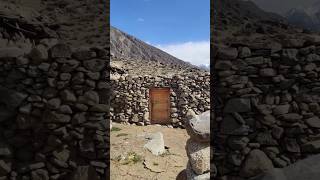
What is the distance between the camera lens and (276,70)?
364 cm

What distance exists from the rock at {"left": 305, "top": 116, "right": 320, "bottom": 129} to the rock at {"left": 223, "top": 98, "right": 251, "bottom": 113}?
0.69 metres

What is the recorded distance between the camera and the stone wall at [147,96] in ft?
43.1

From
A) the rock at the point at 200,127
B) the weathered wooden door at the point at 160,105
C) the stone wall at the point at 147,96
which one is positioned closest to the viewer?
the rock at the point at 200,127

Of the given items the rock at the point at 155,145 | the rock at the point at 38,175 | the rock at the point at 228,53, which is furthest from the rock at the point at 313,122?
the rock at the point at 155,145

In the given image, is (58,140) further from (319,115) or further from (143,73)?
(143,73)

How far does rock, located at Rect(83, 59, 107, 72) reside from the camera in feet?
12.6

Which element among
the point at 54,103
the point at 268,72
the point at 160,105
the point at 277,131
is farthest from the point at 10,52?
the point at 160,105

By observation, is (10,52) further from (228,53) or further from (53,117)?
(228,53)

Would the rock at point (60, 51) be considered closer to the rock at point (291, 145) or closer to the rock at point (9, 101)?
the rock at point (9, 101)

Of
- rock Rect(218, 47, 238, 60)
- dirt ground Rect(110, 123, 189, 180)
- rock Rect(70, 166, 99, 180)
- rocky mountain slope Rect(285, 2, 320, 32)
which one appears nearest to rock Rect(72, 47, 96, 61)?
rock Rect(70, 166, 99, 180)

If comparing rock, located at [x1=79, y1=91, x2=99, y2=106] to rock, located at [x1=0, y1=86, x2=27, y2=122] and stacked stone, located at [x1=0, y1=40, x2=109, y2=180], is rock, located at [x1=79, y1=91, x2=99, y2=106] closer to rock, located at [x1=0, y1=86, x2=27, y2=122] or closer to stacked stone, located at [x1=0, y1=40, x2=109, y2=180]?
stacked stone, located at [x1=0, y1=40, x2=109, y2=180]

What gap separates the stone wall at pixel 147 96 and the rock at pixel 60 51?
9.42 meters

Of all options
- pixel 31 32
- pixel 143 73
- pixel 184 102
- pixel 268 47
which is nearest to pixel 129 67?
pixel 143 73

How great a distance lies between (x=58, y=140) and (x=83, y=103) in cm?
53
